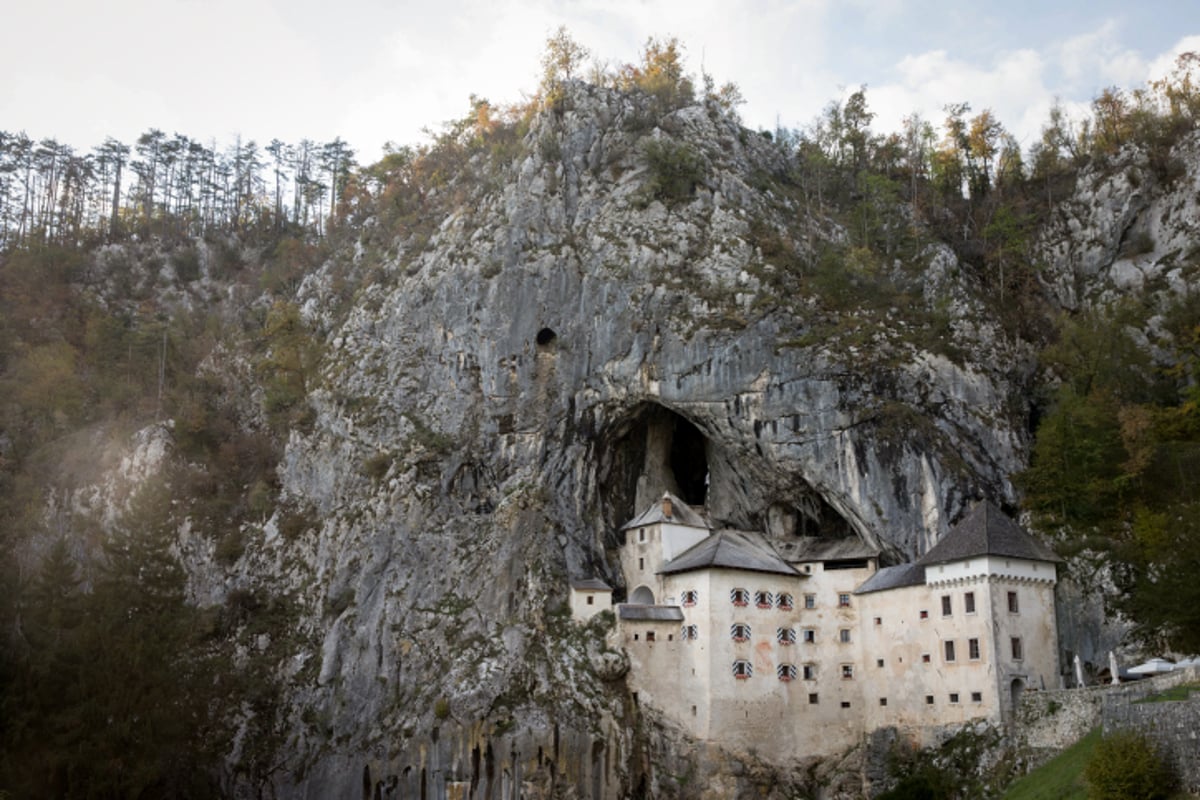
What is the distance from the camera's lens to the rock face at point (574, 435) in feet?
174

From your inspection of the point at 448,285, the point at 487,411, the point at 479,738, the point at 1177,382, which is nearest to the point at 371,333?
the point at 448,285

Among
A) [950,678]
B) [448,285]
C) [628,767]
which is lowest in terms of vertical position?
[628,767]

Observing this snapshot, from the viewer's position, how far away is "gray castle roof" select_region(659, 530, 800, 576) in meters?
54.2

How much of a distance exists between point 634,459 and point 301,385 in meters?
22.8

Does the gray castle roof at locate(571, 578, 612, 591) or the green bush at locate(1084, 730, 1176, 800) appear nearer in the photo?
the green bush at locate(1084, 730, 1176, 800)

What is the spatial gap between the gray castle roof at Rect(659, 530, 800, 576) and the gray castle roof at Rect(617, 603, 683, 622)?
6.42 feet

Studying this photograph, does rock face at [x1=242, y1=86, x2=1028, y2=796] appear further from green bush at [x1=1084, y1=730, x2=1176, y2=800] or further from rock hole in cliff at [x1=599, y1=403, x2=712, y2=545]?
green bush at [x1=1084, y1=730, x2=1176, y2=800]

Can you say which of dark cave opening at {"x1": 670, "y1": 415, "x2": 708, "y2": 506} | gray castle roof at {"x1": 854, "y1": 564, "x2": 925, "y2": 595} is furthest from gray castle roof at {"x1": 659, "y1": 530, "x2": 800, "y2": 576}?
dark cave opening at {"x1": 670, "y1": 415, "x2": 708, "y2": 506}

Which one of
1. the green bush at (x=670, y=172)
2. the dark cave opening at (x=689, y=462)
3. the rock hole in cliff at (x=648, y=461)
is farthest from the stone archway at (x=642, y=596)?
the green bush at (x=670, y=172)

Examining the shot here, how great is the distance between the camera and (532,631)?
55000mm

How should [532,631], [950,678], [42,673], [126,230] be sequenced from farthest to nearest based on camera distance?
[126,230] → [532,631] → [950,678] → [42,673]

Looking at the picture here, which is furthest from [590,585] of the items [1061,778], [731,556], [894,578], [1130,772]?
[1130,772]

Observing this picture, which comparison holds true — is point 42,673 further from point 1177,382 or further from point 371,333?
point 1177,382

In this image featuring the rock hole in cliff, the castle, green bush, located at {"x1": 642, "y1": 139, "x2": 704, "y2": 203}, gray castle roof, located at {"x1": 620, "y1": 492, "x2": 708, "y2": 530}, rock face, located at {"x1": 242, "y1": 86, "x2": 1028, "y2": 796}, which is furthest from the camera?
green bush, located at {"x1": 642, "y1": 139, "x2": 704, "y2": 203}
